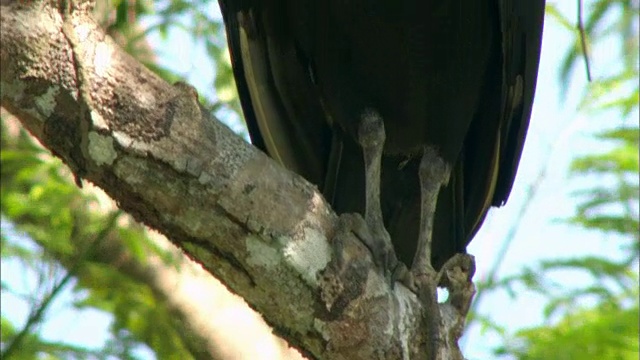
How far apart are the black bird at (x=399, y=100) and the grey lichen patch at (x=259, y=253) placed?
3.52 feet

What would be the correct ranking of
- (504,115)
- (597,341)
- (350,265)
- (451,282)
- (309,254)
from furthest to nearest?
1. (597,341)
2. (504,115)
3. (451,282)
4. (350,265)
5. (309,254)

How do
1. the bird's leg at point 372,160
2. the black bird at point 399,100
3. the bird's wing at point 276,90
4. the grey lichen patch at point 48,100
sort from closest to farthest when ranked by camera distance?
the grey lichen patch at point 48,100
the bird's leg at point 372,160
the black bird at point 399,100
the bird's wing at point 276,90

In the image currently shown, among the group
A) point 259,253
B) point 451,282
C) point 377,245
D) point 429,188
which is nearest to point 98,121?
point 259,253

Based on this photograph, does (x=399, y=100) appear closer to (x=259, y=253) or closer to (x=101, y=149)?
(x=259, y=253)

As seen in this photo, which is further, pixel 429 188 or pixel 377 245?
pixel 429 188

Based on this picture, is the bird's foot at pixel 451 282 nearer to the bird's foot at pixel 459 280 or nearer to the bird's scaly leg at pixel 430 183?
the bird's foot at pixel 459 280

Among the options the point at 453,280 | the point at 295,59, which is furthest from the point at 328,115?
the point at 453,280

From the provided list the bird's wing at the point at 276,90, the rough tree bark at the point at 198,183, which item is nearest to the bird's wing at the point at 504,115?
the bird's wing at the point at 276,90

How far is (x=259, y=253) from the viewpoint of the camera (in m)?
3.72

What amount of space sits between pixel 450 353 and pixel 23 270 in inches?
97.7

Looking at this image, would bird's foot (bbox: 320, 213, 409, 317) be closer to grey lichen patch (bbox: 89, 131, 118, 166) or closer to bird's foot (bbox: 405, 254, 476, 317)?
bird's foot (bbox: 405, 254, 476, 317)

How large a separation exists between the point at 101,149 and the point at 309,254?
77 centimetres

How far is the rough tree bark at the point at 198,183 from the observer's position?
11.4 feet

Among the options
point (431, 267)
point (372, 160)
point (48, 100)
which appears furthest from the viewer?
point (372, 160)
